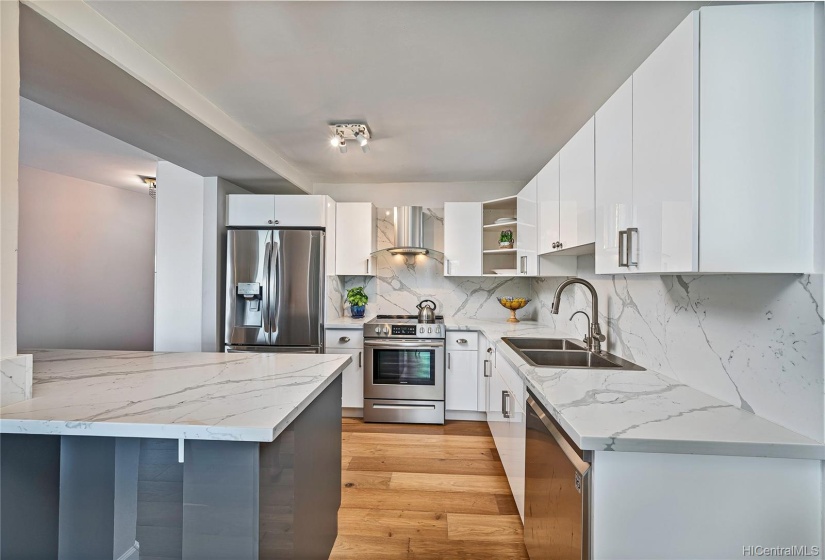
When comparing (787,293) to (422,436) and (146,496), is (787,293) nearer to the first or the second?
(146,496)

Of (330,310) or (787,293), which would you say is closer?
(787,293)

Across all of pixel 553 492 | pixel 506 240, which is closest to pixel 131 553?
pixel 553 492

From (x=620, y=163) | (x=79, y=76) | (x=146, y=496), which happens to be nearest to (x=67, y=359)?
(x=146, y=496)

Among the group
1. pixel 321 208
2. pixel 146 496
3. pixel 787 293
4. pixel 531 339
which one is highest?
pixel 321 208

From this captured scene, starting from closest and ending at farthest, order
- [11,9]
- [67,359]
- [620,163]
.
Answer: [11,9]
[620,163]
[67,359]

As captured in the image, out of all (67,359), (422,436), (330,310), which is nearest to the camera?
(67,359)

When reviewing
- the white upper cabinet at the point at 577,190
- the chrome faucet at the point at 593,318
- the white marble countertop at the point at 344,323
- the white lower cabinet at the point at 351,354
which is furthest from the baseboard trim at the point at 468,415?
the white upper cabinet at the point at 577,190

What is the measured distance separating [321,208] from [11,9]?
7.45 ft

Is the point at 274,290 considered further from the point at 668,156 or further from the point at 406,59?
the point at 668,156

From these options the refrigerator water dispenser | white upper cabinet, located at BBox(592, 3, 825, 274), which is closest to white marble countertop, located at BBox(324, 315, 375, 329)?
the refrigerator water dispenser

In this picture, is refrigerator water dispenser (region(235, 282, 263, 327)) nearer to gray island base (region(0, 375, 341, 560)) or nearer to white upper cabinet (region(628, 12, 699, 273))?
gray island base (region(0, 375, 341, 560))

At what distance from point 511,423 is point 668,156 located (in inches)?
61.4

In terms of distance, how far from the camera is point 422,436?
3.07m

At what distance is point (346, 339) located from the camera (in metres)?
3.43
